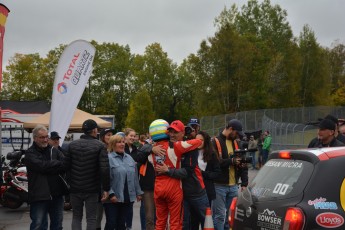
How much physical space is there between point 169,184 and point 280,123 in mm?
22044

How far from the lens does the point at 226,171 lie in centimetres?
829

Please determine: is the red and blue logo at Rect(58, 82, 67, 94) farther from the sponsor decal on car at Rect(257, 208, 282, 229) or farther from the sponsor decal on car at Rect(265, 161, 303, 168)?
the sponsor decal on car at Rect(257, 208, 282, 229)

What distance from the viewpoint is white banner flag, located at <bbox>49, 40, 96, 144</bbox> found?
12562 millimetres

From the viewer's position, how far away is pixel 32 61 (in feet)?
235

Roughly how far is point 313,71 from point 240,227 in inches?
2470

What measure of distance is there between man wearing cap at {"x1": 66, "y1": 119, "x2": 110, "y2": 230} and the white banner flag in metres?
5.00

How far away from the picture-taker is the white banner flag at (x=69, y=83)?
12562mm

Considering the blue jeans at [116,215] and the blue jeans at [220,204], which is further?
the blue jeans at [220,204]

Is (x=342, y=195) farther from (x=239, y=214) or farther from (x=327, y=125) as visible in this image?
(x=327, y=125)

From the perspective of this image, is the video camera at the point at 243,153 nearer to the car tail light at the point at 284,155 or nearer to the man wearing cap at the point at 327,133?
the man wearing cap at the point at 327,133

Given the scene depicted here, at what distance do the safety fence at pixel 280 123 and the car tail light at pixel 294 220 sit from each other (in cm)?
1230

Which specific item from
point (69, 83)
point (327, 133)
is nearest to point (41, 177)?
point (327, 133)

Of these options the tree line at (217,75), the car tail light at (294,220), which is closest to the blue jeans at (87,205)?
the car tail light at (294,220)

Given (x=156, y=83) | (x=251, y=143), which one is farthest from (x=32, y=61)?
(x=251, y=143)
